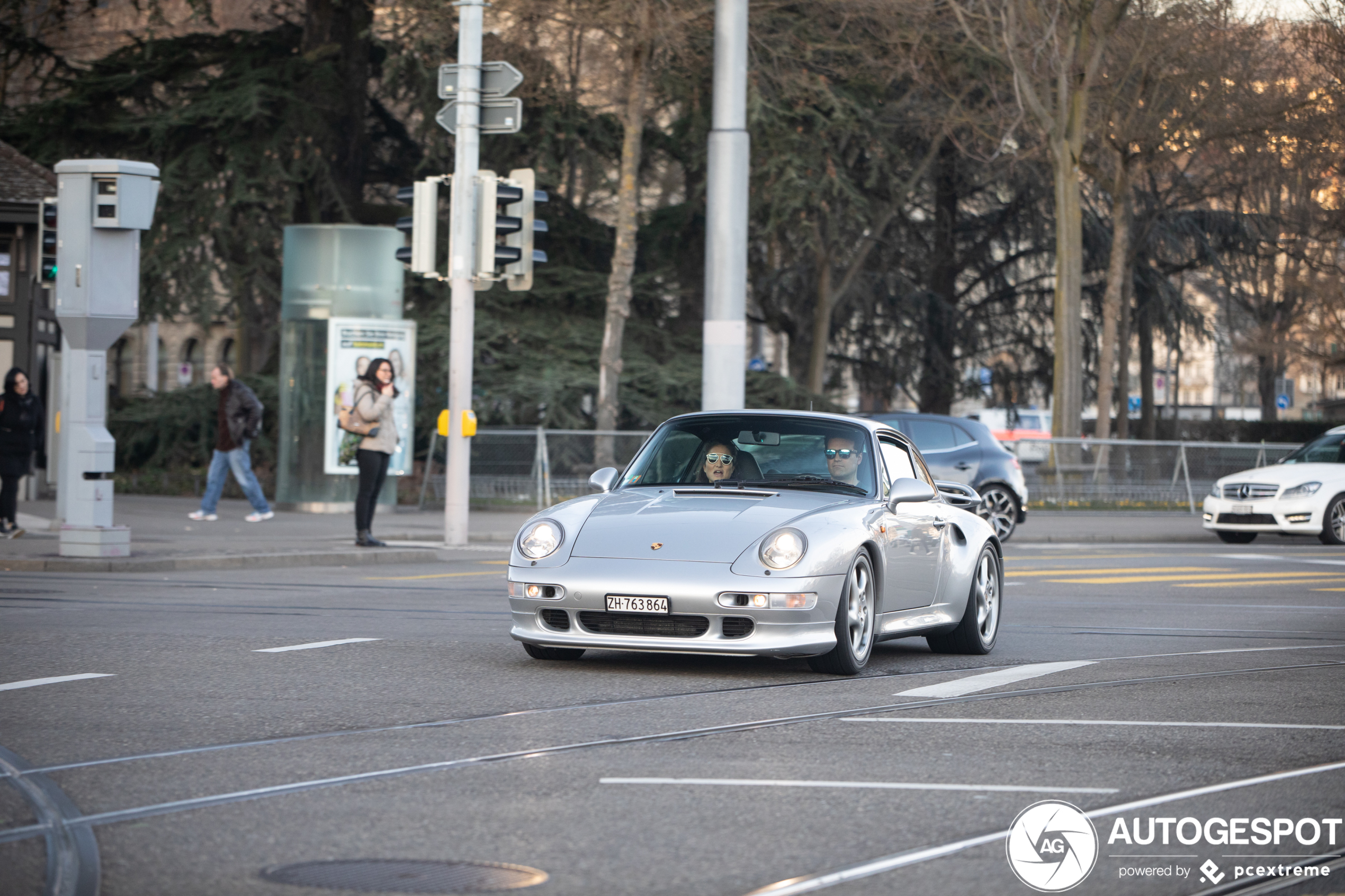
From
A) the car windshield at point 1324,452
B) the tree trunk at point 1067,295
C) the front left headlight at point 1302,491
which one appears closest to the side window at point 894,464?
the front left headlight at point 1302,491

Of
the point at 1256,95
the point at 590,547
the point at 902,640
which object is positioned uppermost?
the point at 1256,95

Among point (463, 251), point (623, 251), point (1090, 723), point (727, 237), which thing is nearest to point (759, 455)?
point (1090, 723)

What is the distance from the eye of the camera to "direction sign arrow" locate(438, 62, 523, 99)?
61.4 feet

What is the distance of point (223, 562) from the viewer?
16.0 m

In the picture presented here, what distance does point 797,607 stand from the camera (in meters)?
8.68

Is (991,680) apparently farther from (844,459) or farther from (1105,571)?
(1105,571)

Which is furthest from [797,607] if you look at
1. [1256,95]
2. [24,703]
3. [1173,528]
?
[1256,95]

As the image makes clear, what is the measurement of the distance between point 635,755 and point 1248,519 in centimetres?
1882

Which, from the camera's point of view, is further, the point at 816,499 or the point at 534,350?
the point at 534,350

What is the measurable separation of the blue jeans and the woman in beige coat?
389cm

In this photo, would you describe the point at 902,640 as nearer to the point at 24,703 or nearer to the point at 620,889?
the point at 24,703

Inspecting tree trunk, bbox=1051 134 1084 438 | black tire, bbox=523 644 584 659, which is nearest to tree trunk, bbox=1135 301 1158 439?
tree trunk, bbox=1051 134 1084 438

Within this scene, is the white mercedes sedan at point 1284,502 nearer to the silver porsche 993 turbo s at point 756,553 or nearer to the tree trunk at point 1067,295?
the tree trunk at point 1067,295

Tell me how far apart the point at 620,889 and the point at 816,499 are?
5.03 m
